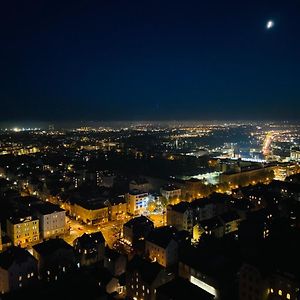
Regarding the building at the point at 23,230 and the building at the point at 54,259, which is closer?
the building at the point at 54,259

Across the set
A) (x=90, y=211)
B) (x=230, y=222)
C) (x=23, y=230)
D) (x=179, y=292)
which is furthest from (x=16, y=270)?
(x=230, y=222)

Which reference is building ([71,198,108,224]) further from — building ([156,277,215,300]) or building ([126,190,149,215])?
building ([156,277,215,300])

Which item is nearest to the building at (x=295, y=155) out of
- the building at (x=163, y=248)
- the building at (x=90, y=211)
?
the building at (x=90, y=211)

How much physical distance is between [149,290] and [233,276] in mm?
2075

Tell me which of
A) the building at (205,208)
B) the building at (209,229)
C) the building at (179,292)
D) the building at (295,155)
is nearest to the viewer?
the building at (179,292)

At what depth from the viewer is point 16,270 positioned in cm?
805

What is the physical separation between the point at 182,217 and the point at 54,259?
4817 millimetres

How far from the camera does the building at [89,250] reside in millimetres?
9227

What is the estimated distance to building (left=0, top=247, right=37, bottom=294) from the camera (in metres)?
Answer: 7.94

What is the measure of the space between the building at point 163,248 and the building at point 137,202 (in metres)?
4.57

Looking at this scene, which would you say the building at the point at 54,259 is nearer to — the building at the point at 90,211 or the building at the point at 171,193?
the building at the point at 90,211

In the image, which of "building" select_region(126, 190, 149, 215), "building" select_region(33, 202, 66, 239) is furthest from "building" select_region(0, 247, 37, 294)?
"building" select_region(126, 190, 149, 215)

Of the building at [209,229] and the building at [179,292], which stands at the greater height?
the building at [179,292]

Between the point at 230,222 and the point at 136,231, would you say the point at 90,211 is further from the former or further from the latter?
the point at 230,222
